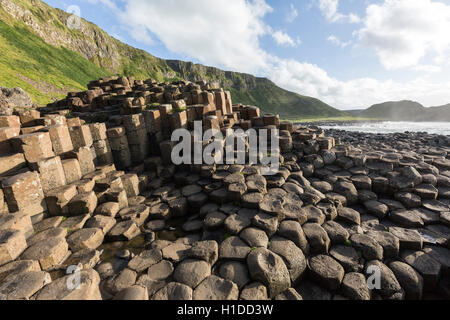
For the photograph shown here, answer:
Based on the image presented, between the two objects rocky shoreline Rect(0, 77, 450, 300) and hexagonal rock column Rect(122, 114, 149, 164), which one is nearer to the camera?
rocky shoreline Rect(0, 77, 450, 300)

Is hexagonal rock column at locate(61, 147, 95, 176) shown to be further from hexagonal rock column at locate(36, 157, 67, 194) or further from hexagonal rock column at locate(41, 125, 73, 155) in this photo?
hexagonal rock column at locate(36, 157, 67, 194)

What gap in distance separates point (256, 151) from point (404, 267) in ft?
15.0

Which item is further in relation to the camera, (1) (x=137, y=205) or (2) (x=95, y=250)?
(1) (x=137, y=205)

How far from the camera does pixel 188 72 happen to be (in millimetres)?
94188

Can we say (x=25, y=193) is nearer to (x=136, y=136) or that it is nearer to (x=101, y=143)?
(x=101, y=143)

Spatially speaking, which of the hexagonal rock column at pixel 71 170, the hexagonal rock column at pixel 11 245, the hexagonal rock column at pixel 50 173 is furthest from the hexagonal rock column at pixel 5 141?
the hexagonal rock column at pixel 11 245

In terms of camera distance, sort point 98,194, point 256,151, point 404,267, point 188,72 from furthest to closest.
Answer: point 188,72, point 256,151, point 98,194, point 404,267

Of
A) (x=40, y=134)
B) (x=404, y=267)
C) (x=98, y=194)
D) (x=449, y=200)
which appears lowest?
(x=404, y=267)

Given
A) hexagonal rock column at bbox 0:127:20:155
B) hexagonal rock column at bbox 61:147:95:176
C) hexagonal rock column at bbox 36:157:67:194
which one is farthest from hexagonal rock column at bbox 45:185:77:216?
hexagonal rock column at bbox 0:127:20:155

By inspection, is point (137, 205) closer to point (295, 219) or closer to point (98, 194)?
point (98, 194)

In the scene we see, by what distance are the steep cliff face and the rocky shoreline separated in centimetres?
2581

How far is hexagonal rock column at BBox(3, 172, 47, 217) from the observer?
3.61 meters

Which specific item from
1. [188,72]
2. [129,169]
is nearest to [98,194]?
[129,169]

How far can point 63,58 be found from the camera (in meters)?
51.1
